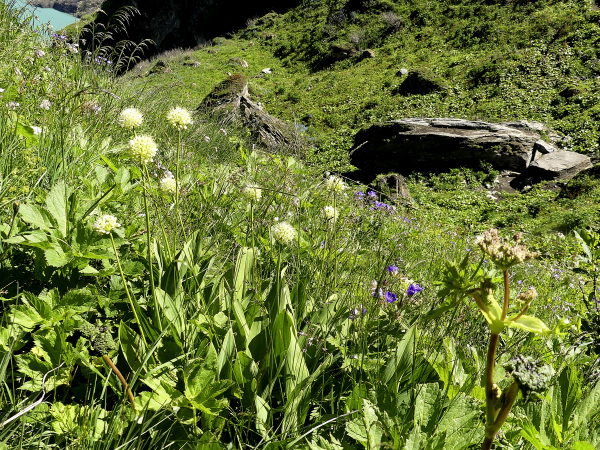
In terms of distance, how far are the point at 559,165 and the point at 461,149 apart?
224cm

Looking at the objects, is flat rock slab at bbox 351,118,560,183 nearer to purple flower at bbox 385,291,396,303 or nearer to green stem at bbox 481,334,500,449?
purple flower at bbox 385,291,396,303

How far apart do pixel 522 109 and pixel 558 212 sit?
4758 mm

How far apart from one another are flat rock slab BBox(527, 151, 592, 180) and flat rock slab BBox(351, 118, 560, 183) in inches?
9.5

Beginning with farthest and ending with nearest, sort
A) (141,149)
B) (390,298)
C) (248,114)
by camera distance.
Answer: (248,114)
(390,298)
(141,149)

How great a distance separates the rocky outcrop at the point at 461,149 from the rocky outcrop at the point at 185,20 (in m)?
21.1

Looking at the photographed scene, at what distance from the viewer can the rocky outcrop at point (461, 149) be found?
9.73 m

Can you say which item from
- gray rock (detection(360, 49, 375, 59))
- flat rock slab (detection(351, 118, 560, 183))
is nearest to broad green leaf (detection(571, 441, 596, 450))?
flat rock slab (detection(351, 118, 560, 183))

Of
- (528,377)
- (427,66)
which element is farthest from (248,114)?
(427,66)

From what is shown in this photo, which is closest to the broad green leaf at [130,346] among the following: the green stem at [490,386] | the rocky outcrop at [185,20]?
the green stem at [490,386]

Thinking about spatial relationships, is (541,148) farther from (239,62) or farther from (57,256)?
(239,62)

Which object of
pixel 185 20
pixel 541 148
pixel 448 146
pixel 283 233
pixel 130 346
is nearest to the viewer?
pixel 130 346

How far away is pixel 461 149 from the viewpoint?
10211 millimetres

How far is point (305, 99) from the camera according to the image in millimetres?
15961

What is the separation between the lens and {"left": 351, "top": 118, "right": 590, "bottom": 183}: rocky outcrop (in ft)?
31.9
